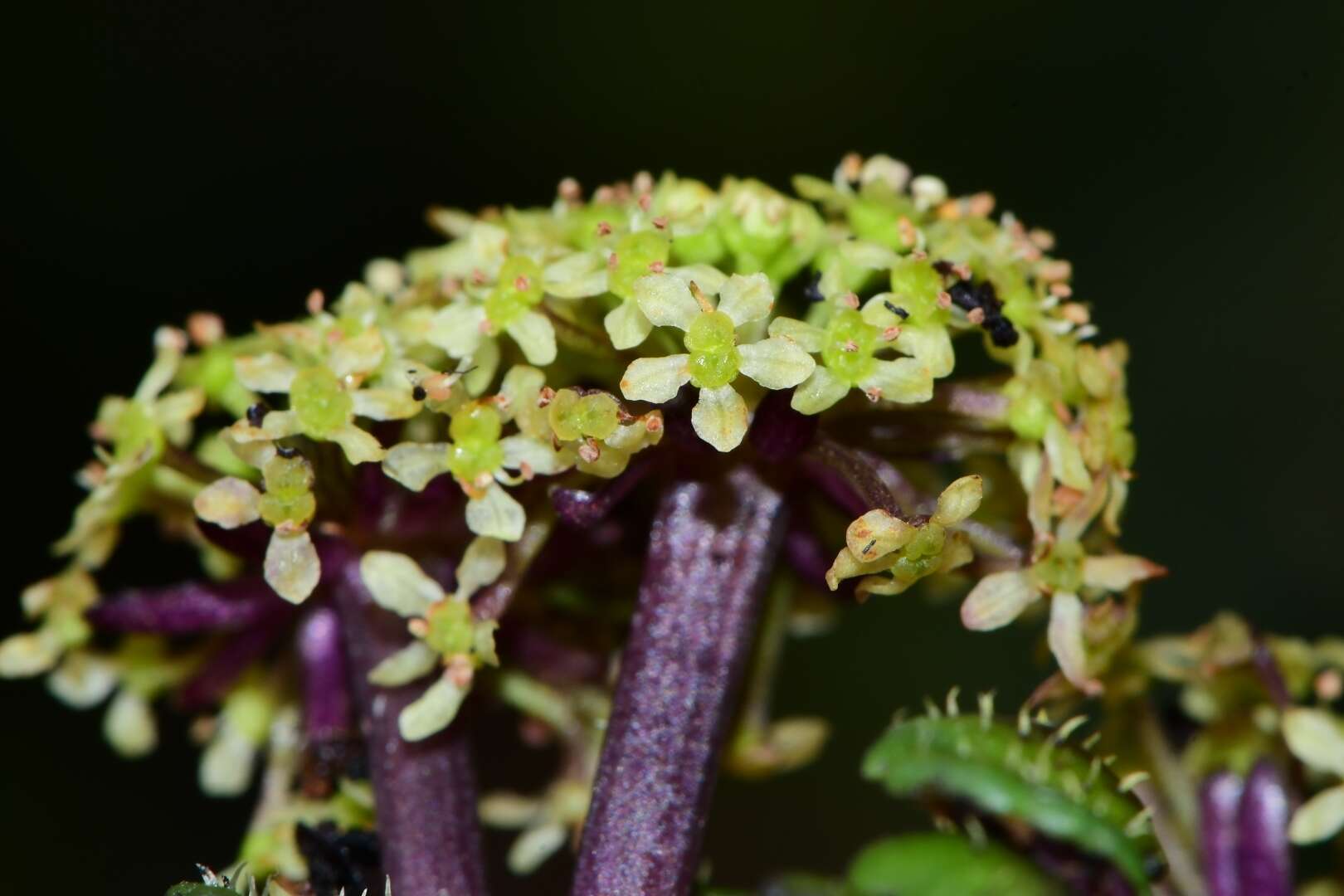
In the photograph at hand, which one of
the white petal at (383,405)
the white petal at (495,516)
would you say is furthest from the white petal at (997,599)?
the white petal at (383,405)

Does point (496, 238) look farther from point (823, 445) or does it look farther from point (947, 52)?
point (947, 52)

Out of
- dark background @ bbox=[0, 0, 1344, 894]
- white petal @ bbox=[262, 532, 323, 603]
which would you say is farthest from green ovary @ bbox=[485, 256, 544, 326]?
dark background @ bbox=[0, 0, 1344, 894]

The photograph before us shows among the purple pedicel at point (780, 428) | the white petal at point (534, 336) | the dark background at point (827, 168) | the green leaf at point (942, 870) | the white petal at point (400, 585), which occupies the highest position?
the dark background at point (827, 168)

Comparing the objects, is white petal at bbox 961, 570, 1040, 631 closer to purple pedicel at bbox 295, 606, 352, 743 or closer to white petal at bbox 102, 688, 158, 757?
purple pedicel at bbox 295, 606, 352, 743

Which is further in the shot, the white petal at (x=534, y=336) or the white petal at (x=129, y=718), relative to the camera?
the white petal at (x=129, y=718)

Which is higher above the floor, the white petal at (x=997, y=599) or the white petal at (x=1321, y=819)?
the white petal at (x=997, y=599)

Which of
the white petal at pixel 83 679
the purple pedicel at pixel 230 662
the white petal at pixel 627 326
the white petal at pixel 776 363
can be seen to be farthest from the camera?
the white petal at pixel 83 679

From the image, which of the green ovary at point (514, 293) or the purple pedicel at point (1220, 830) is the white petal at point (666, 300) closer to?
the green ovary at point (514, 293)

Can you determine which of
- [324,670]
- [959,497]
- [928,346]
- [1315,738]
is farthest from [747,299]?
[1315,738]
